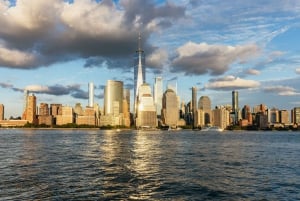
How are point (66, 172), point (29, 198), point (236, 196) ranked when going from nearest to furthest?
point (29, 198)
point (236, 196)
point (66, 172)

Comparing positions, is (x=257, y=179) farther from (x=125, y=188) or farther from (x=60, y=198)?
(x=60, y=198)

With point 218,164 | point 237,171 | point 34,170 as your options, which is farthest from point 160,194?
point 218,164

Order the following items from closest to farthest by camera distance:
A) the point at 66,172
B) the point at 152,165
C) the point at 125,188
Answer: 1. the point at 125,188
2. the point at 66,172
3. the point at 152,165

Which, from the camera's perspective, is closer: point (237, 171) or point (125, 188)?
point (125, 188)

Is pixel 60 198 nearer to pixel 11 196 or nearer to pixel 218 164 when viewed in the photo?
pixel 11 196

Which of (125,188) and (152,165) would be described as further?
(152,165)

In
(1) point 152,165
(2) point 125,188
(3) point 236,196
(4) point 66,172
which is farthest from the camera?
(1) point 152,165

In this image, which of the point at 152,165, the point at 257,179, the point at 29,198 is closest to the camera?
the point at 29,198

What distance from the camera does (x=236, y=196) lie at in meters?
45.1

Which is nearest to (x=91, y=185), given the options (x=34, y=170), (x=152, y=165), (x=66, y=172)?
(x=66, y=172)

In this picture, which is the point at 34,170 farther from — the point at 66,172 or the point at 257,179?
the point at 257,179

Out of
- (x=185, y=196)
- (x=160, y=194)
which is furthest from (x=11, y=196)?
(x=185, y=196)

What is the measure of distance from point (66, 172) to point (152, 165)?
62.2 feet

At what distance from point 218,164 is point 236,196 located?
32.1m
